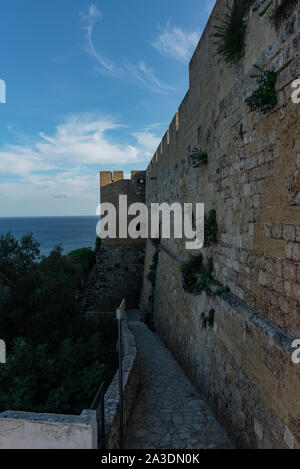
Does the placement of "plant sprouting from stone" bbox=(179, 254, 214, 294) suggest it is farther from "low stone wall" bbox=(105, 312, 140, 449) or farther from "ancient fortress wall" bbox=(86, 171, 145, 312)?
"ancient fortress wall" bbox=(86, 171, 145, 312)

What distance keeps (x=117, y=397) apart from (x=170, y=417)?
99 cm

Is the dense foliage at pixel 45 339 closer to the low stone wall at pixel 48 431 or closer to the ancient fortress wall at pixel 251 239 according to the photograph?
the low stone wall at pixel 48 431

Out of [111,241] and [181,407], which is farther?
[111,241]

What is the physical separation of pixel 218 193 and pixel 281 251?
1.93m

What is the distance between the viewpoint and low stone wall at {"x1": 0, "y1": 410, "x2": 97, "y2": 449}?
2.79m

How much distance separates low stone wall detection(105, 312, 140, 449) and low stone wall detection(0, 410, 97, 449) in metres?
0.76

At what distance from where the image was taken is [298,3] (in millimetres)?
2273

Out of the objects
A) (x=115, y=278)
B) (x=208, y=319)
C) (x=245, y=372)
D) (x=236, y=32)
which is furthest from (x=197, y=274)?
(x=115, y=278)

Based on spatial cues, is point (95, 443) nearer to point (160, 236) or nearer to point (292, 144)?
point (292, 144)

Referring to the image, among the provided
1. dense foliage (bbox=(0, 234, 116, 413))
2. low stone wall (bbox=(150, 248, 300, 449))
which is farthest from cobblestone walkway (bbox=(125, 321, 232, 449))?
dense foliage (bbox=(0, 234, 116, 413))

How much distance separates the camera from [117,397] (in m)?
4.27

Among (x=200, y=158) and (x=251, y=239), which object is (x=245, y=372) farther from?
(x=200, y=158)

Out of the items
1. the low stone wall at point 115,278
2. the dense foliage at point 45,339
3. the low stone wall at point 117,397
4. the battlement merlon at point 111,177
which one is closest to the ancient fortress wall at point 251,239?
the low stone wall at point 117,397
